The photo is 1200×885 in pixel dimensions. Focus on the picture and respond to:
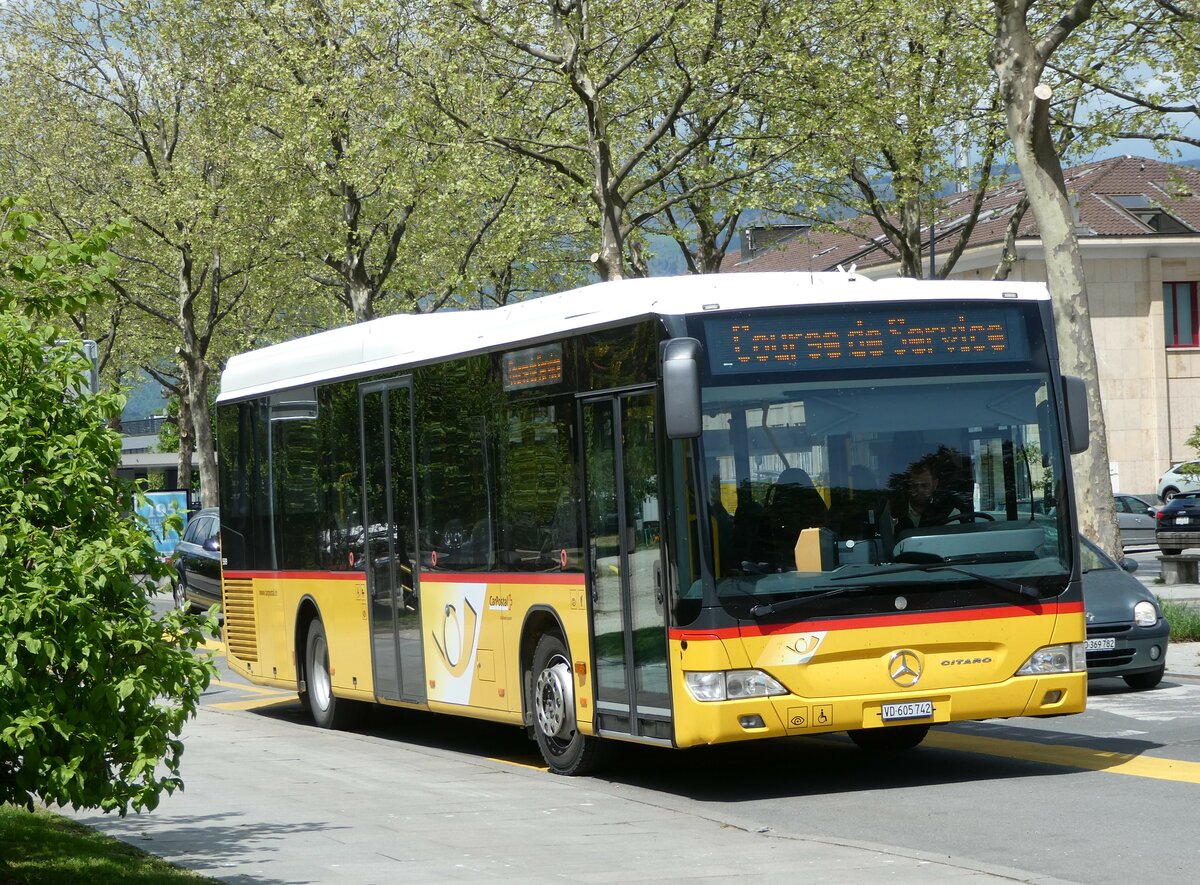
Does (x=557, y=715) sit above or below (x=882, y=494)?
below

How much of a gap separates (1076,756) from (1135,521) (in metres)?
36.0

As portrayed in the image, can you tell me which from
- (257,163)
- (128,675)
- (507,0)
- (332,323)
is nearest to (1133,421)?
(332,323)

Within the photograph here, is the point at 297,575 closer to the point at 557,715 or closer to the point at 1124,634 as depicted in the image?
the point at 557,715

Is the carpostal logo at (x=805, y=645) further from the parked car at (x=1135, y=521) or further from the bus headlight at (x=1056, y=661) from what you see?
the parked car at (x=1135, y=521)

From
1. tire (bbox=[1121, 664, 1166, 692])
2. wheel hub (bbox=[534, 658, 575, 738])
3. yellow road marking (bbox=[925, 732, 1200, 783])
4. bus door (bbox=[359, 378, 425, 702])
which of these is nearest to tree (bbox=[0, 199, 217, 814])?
wheel hub (bbox=[534, 658, 575, 738])

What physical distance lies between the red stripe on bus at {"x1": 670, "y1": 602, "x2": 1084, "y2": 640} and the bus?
0.05 feet

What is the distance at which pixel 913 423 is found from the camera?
11.0 m

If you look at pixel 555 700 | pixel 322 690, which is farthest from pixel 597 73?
pixel 555 700

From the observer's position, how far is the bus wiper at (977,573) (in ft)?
35.3

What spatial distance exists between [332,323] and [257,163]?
70.9 ft

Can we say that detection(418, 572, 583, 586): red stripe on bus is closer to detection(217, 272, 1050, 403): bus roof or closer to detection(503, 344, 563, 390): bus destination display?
detection(503, 344, 563, 390): bus destination display

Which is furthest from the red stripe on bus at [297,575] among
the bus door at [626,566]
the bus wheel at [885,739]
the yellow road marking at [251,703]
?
the bus wheel at [885,739]

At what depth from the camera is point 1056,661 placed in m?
11.1

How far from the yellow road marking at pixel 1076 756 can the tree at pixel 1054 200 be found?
7721mm
